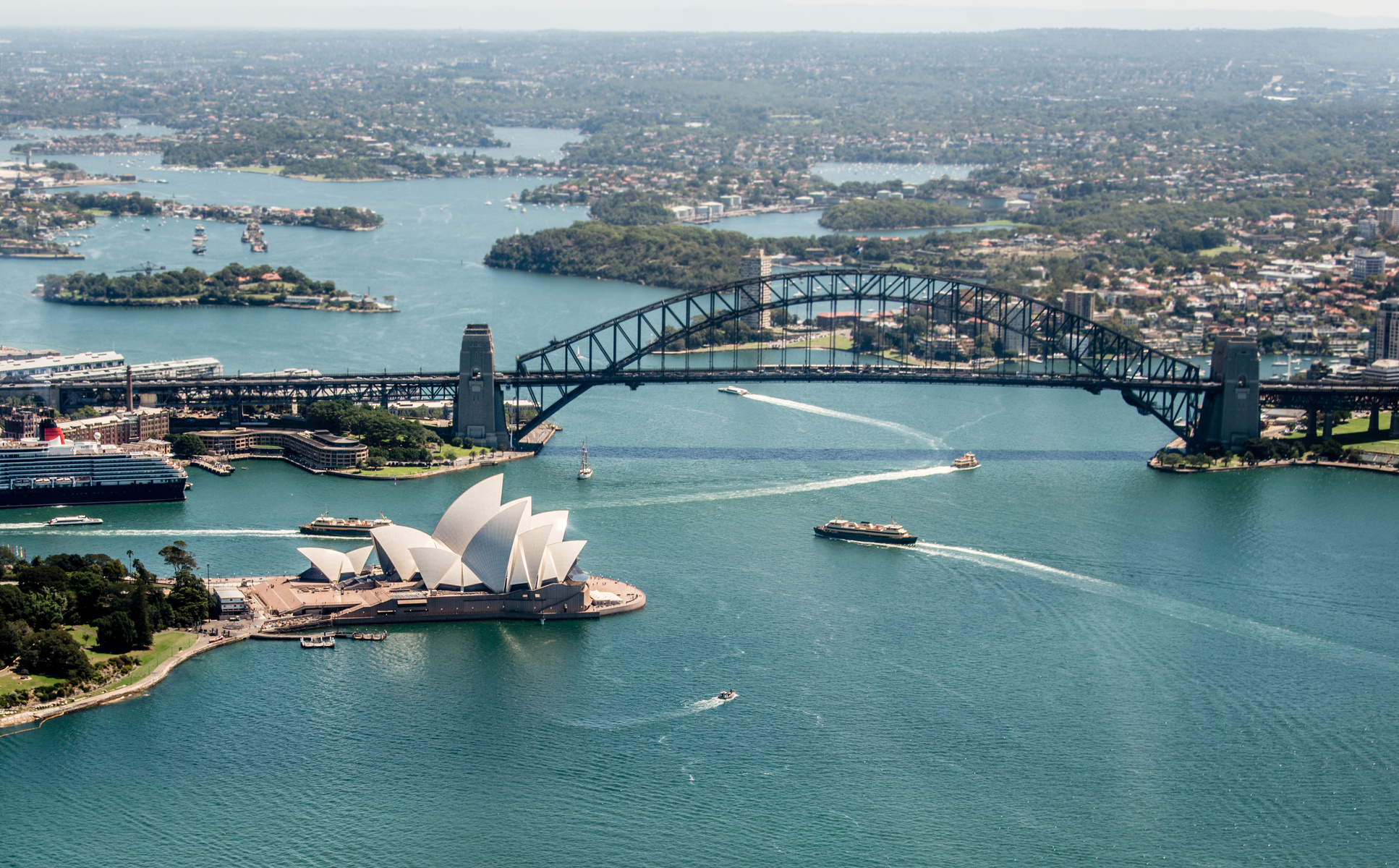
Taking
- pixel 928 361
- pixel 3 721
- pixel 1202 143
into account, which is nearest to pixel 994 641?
pixel 3 721

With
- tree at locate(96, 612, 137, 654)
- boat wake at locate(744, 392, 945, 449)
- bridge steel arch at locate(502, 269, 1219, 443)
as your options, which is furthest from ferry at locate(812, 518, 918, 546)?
tree at locate(96, 612, 137, 654)

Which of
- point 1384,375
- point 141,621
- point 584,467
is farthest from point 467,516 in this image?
point 1384,375

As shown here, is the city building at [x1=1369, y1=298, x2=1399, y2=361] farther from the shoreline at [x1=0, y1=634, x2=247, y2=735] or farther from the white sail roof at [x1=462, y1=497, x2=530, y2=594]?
the shoreline at [x1=0, y1=634, x2=247, y2=735]

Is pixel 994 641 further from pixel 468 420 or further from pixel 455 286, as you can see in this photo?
pixel 455 286

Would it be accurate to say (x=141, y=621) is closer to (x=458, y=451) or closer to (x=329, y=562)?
(x=329, y=562)

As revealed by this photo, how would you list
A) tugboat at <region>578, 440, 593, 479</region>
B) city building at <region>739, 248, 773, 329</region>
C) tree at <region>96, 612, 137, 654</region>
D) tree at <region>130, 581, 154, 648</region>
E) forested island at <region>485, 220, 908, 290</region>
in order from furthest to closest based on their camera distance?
forested island at <region>485, 220, 908, 290</region> < city building at <region>739, 248, 773, 329</region> < tugboat at <region>578, 440, 593, 479</region> < tree at <region>130, 581, 154, 648</region> < tree at <region>96, 612, 137, 654</region>

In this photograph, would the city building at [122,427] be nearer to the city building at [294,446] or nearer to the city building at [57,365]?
the city building at [294,446]

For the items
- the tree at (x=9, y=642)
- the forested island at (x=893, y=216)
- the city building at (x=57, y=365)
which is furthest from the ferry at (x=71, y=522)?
the forested island at (x=893, y=216)
